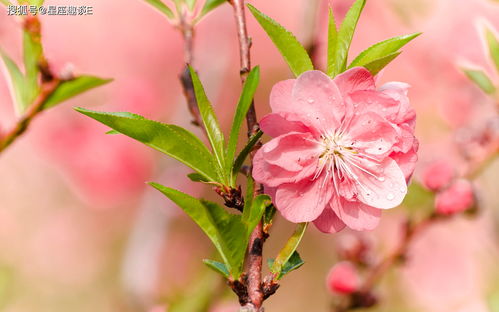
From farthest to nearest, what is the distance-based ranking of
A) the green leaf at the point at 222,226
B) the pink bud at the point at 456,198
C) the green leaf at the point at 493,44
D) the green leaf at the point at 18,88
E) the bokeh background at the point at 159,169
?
the bokeh background at the point at 159,169 → the pink bud at the point at 456,198 → the green leaf at the point at 493,44 → the green leaf at the point at 18,88 → the green leaf at the point at 222,226

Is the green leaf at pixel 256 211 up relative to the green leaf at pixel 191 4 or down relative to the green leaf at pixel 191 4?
down

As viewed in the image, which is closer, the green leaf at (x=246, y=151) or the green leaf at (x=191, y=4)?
the green leaf at (x=246, y=151)

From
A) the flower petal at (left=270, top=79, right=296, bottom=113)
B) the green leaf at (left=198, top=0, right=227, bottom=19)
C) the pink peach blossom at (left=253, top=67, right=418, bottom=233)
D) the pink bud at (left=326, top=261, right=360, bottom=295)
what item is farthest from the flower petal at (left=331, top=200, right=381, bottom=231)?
the pink bud at (left=326, top=261, right=360, bottom=295)

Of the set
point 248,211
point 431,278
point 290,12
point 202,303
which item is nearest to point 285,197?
point 248,211

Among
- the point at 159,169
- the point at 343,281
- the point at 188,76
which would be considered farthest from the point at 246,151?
the point at 159,169

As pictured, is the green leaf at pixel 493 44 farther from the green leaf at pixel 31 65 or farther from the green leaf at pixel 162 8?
the green leaf at pixel 31 65

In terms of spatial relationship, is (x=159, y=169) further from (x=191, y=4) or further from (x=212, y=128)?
(x=212, y=128)

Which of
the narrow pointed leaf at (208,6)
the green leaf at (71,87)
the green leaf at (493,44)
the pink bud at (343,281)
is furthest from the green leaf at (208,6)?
the pink bud at (343,281)
